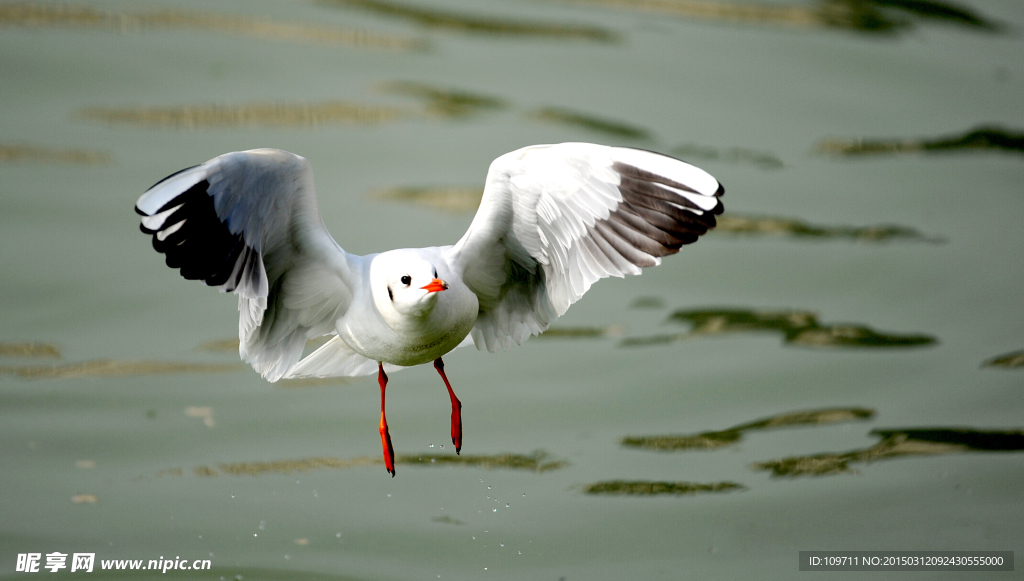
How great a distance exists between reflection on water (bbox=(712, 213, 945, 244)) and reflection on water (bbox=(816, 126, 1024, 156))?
138 cm

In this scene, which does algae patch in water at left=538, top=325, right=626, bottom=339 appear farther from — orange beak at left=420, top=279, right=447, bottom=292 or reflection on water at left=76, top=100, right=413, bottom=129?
orange beak at left=420, top=279, right=447, bottom=292

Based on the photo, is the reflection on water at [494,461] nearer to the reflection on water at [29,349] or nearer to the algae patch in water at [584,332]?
the algae patch in water at [584,332]

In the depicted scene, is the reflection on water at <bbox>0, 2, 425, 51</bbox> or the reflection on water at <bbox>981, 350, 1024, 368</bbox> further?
the reflection on water at <bbox>0, 2, 425, 51</bbox>

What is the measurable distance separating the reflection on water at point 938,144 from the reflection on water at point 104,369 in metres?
6.87

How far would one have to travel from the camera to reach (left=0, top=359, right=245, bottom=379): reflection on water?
8.35m

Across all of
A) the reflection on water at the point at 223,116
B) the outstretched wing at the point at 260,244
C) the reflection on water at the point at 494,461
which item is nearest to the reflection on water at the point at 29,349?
the reflection on water at the point at 494,461

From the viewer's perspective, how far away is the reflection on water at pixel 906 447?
7.68 metres

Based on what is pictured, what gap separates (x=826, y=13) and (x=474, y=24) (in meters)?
4.32

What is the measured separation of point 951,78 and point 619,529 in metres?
8.28

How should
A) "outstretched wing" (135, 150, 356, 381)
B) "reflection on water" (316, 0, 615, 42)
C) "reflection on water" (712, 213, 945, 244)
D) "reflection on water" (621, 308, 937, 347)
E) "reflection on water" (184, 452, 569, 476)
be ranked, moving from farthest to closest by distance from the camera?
"reflection on water" (316, 0, 615, 42), "reflection on water" (712, 213, 945, 244), "reflection on water" (621, 308, 937, 347), "reflection on water" (184, 452, 569, 476), "outstretched wing" (135, 150, 356, 381)

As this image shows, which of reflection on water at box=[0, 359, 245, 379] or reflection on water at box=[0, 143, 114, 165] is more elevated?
reflection on water at box=[0, 143, 114, 165]

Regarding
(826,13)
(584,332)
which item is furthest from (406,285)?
(826,13)

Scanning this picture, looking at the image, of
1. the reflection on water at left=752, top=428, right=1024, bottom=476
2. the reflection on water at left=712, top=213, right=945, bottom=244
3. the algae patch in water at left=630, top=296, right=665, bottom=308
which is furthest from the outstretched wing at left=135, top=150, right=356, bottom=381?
the reflection on water at left=712, top=213, right=945, bottom=244

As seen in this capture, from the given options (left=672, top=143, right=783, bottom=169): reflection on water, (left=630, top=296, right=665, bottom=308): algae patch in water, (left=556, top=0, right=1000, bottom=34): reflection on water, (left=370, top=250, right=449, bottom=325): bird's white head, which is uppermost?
(left=556, top=0, right=1000, bottom=34): reflection on water
